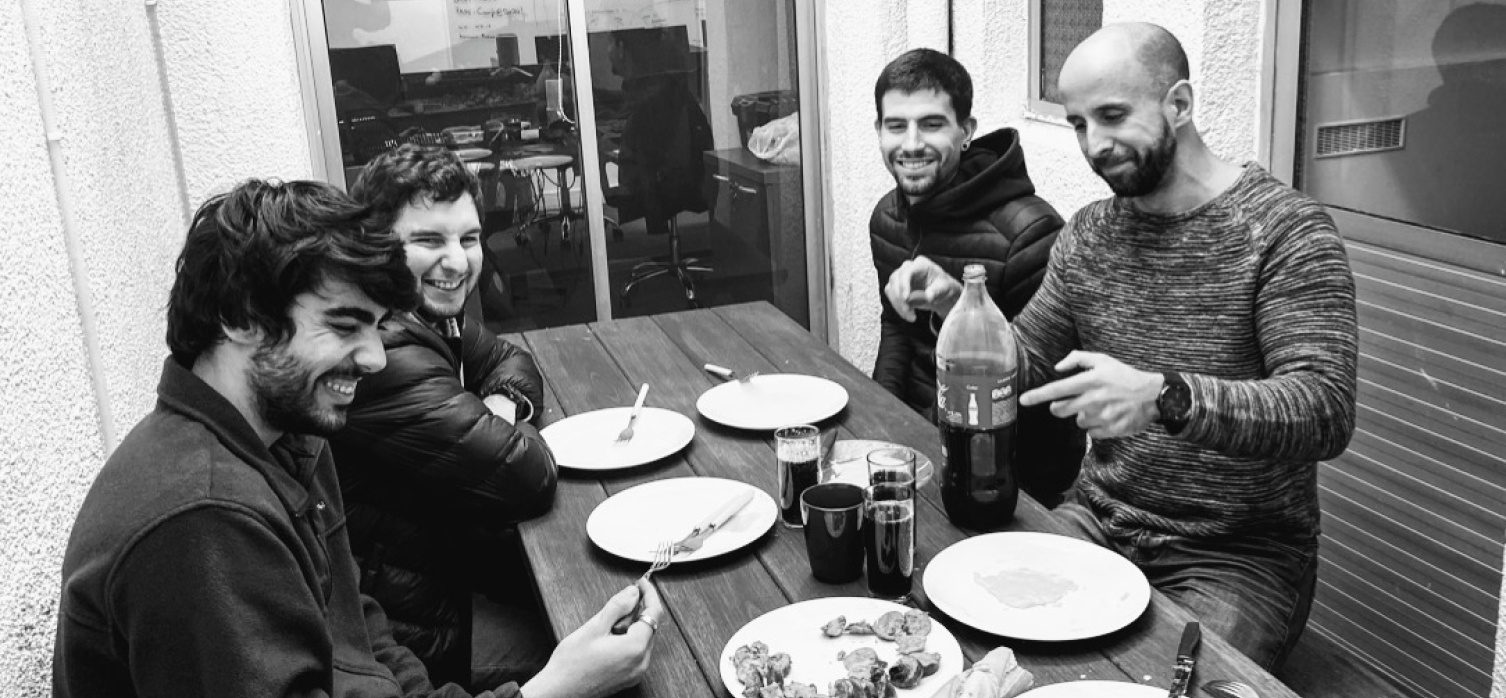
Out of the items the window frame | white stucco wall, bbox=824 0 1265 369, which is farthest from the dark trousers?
white stucco wall, bbox=824 0 1265 369

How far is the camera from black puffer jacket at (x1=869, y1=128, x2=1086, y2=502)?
2760mm

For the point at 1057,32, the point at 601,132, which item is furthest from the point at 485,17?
the point at 1057,32

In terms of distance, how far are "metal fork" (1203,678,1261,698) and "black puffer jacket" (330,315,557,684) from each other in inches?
44.1

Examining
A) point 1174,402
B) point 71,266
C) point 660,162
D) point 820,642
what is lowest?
point 820,642

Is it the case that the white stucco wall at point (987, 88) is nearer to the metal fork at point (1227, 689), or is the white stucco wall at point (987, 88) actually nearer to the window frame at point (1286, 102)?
the window frame at point (1286, 102)

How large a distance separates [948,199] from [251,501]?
208 cm

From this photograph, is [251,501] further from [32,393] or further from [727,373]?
[727,373]

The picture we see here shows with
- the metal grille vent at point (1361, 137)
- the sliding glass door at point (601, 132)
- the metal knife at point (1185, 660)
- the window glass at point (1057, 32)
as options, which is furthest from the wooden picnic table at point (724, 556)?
the sliding glass door at point (601, 132)

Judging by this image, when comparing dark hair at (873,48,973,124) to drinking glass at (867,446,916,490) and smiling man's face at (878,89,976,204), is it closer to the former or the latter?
smiling man's face at (878,89,976,204)

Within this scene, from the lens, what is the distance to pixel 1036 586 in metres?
1.69

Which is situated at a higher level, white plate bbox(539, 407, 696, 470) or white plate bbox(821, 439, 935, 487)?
white plate bbox(821, 439, 935, 487)

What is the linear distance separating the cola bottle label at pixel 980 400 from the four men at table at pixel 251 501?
53 centimetres

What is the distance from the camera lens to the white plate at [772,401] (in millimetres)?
2445

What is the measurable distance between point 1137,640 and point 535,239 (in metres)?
3.80
